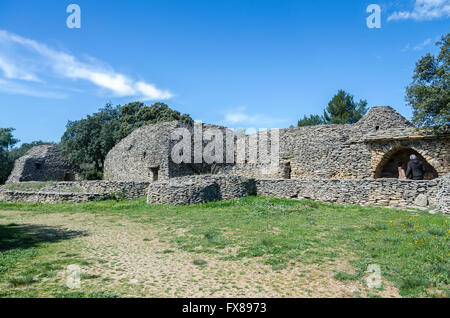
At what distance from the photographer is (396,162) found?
20.4 m

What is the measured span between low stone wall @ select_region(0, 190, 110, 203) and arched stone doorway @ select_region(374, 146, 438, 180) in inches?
725

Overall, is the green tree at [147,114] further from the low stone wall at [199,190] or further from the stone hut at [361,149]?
the low stone wall at [199,190]

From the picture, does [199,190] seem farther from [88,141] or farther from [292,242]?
[88,141]

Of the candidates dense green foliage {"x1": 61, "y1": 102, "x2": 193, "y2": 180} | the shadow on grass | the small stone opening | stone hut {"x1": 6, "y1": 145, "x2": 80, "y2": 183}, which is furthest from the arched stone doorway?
stone hut {"x1": 6, "y1": 145, "x2": 80, "y2": 183}

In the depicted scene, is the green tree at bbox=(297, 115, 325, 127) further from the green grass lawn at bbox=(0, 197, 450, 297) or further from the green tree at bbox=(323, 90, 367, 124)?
the green grass lawn at bbox=(0, 197, 450, 297)

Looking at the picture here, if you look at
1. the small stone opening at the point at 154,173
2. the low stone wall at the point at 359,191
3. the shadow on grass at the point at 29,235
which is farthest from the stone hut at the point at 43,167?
the low stone wall at the point at 359,191

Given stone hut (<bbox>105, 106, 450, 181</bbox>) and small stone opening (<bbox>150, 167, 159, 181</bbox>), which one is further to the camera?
small stone opening (<bbox>150, 167, 159, 181</bbox>)

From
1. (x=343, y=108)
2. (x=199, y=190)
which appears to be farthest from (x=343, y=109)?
(x=199, y=190)

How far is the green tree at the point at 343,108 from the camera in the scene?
137 feet

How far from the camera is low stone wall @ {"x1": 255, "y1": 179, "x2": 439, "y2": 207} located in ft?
40.1

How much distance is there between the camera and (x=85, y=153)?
31875mm

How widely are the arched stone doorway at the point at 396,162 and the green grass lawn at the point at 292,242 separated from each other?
807 cm
